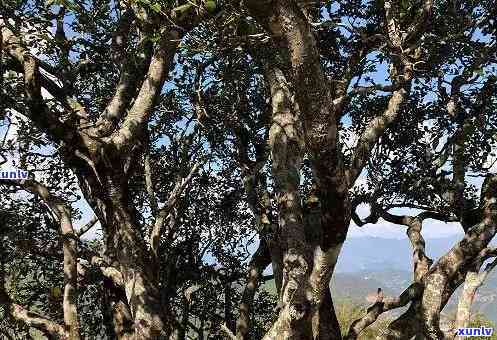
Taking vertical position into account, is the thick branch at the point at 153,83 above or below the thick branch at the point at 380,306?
above

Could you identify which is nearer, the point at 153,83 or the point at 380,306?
the point at 153,83

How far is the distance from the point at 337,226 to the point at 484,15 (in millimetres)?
9509

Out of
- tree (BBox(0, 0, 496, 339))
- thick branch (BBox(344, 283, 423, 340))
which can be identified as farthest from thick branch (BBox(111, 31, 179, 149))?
thick branch (BBox(344, 283, 423, 340))

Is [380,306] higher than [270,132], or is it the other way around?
[270,132]

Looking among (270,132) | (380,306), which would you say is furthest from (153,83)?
(380,306)

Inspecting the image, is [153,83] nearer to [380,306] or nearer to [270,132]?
[270,132]

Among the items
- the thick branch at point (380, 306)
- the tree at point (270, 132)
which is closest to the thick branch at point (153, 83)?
the tree at point (270, 132)

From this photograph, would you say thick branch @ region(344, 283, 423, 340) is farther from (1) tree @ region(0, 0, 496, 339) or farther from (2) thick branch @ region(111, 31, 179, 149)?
(2) thick branch @ region(111, 31, 179, 149)

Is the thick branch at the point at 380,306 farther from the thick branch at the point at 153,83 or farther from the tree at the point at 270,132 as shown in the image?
the thick branch at the point at 153,83

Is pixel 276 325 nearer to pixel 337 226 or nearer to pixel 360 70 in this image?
pixel 337 226

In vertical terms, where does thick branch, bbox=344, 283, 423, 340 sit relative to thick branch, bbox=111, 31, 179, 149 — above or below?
below

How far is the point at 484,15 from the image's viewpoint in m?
13.0

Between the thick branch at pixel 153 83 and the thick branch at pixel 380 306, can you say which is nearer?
the thick branch at pixel 153 83

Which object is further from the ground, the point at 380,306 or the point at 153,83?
the point at 153,83
